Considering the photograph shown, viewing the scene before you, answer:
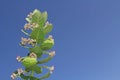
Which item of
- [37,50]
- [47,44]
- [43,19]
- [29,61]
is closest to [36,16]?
[43,19]

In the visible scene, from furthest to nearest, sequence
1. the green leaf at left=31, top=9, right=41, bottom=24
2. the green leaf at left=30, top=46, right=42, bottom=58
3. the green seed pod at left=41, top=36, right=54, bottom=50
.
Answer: the green leaf at left=31, top=9, right=41, bottom=24 < the green seed pod at left=41, top=36, right=54, bottom=50 < the green leaf at left=30, top=46, right=42, bottom=58

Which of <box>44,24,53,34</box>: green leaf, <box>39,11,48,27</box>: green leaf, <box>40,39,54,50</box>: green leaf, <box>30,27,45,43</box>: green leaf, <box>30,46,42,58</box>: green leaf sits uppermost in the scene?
<box>39,11,48,27</box>: green leaf

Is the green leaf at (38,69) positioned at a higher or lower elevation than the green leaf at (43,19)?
lower

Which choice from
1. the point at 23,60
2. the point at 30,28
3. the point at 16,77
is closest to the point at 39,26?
the point at 30,28

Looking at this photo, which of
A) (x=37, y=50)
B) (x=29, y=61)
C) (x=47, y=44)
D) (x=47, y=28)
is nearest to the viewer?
(x=29, y=61)

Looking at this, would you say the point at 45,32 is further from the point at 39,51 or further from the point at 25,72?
the point at 25,72

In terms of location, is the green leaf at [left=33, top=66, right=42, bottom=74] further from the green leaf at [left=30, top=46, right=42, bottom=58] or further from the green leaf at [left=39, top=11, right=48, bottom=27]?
the green leaf at [left=39, top=11, right=48, bottom=27]

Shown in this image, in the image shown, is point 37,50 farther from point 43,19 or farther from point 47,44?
point 43,19

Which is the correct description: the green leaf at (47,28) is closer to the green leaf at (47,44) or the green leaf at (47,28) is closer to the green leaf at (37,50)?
the green leaf at (47,44)
